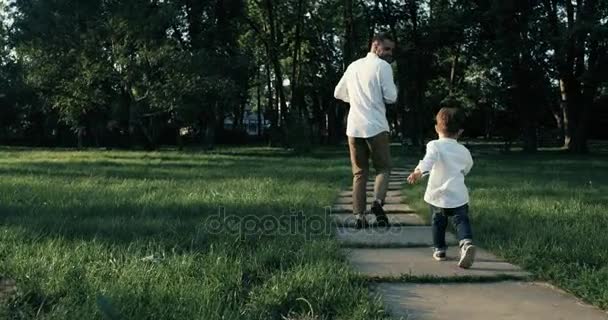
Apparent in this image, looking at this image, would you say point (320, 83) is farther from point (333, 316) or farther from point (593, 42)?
point (333, 316)

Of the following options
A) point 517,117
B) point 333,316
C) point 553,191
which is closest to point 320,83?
point 517,117

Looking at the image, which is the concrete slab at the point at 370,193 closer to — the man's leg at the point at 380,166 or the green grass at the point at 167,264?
the green grass at the point at 167,264

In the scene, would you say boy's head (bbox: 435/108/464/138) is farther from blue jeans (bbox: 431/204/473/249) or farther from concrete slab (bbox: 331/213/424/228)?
concrete slab (bbox: 331/213/424/228)

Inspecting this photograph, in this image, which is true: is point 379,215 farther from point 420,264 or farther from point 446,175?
point 420,264

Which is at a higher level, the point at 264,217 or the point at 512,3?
the point at 512,3

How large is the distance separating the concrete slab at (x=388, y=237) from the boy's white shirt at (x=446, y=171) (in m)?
0.46

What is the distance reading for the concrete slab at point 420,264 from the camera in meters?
3.85

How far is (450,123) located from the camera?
4.71 m

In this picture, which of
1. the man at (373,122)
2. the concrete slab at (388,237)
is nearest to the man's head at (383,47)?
the man at (373,122)

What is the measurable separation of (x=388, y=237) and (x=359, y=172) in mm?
886

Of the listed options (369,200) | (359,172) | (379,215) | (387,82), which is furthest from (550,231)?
(369,200)

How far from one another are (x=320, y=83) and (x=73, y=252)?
3734cm

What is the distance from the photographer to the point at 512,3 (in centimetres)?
2208

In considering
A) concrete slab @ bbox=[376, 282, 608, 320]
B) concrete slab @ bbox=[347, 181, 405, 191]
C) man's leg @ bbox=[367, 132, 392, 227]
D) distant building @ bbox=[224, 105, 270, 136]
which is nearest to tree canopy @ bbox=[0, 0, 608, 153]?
concrete slab @ bbox=[347, 181, 405, 191]
